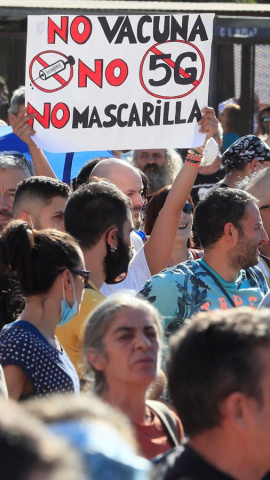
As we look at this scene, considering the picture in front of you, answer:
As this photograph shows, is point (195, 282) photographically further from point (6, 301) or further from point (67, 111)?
point (67, 111)

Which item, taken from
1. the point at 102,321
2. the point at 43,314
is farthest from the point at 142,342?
the point at 43,314

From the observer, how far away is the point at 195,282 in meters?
4.27

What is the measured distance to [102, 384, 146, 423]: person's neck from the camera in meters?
2.85

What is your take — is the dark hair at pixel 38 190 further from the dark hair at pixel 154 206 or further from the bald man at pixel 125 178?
the dark hair at pixel 154 206

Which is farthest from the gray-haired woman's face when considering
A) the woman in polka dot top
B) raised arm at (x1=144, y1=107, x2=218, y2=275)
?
raised arm at (x1=144, y1=107, x2=218, y2=275)

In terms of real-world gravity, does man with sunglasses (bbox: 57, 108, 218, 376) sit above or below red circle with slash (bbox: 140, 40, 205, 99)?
below

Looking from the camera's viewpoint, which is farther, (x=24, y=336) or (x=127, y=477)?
(x=24, y=336)

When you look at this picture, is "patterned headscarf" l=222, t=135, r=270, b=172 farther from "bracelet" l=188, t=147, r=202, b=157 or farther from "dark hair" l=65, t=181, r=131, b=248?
"dark hair" l=65, t=181, r=131, b=248

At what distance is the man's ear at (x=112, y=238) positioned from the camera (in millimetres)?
4023

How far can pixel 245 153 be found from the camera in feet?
20.1

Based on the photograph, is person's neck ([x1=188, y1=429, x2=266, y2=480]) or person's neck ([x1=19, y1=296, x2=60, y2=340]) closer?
person's neck ([x1=188, y1=429, x2=266, y2=480])

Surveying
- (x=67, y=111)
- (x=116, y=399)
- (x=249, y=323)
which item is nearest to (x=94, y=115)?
(x=67, y=111)

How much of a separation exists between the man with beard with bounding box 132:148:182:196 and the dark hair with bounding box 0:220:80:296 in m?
3.96

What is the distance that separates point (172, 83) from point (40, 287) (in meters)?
2.63
